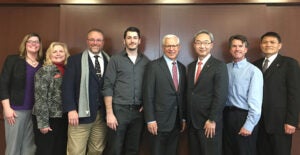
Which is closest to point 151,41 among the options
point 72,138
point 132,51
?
point 132,51

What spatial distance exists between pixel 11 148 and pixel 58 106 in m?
0.76

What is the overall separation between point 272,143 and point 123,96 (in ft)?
5.14

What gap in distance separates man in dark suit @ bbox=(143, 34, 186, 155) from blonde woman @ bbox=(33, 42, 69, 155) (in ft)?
3.04

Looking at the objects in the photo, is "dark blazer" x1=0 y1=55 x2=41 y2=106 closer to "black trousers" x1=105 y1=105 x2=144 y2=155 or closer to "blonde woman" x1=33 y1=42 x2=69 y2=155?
"blonde woman" x1=33 y1=42 x2=69 y2=155

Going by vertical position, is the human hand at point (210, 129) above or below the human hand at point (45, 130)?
above

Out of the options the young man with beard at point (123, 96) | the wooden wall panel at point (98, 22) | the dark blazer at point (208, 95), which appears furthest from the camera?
the wooden wall panel at point (98, 22)

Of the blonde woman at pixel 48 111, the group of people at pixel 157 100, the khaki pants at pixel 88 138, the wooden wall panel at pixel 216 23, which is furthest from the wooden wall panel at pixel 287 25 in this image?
the blonde woman at pixel 48 111

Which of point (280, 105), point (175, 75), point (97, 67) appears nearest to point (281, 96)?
point (280, 105)

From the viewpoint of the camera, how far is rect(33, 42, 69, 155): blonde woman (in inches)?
95.1

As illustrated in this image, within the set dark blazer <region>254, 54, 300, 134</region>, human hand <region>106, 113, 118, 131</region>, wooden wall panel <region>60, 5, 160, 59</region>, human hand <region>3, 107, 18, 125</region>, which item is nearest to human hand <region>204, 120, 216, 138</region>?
dark blazer <region>254, 54, 300, 134</region>

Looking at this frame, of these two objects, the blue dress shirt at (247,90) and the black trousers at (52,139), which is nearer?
the blue dress shirt at (247,90)

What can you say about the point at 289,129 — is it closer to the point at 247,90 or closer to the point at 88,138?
the point at 247,90

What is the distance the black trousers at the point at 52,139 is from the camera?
2472 mm

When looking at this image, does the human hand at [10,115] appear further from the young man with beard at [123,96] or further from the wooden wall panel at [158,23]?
the young man with beard at [123,96]
